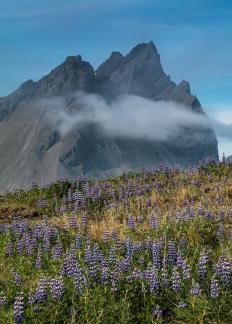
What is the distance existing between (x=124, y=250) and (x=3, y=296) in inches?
119

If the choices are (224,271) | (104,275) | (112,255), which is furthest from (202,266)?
(112,255)

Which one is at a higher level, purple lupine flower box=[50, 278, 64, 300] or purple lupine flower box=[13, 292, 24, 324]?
purple lupine flower box=[50, 278, 64, 300]

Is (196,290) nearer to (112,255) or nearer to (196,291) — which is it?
(196,291)

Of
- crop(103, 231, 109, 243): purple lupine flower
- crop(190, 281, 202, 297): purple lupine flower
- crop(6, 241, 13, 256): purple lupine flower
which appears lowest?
crop(190, 281, 202, 297): purple lupine flower

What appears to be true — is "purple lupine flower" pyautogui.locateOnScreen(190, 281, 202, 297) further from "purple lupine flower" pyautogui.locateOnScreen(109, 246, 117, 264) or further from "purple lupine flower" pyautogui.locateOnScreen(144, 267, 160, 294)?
"purple lupine flower" pyautogui.locateOnScreen(109, 246, 117, 264)

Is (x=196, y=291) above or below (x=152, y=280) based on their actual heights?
below

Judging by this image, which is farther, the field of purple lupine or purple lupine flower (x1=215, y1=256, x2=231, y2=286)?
purple lupine flower (x1=215, y1=256, x2=231, y2=286)

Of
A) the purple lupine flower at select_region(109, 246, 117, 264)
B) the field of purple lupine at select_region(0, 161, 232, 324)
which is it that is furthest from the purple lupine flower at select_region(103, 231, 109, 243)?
the purple lupine flower at select_region(109, 246, 117, 264)

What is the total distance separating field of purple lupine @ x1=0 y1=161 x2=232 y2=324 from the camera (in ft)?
28.0

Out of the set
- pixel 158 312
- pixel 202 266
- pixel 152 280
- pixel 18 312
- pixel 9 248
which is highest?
pixel 9 248

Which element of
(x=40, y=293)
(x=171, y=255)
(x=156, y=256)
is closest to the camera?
(x=40, y=293)

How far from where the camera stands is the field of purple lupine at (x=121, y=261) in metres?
8.53

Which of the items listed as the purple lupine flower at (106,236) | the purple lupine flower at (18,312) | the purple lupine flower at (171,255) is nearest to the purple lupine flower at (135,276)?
the purple lupine flower at (171,255)

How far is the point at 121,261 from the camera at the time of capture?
380 inches
